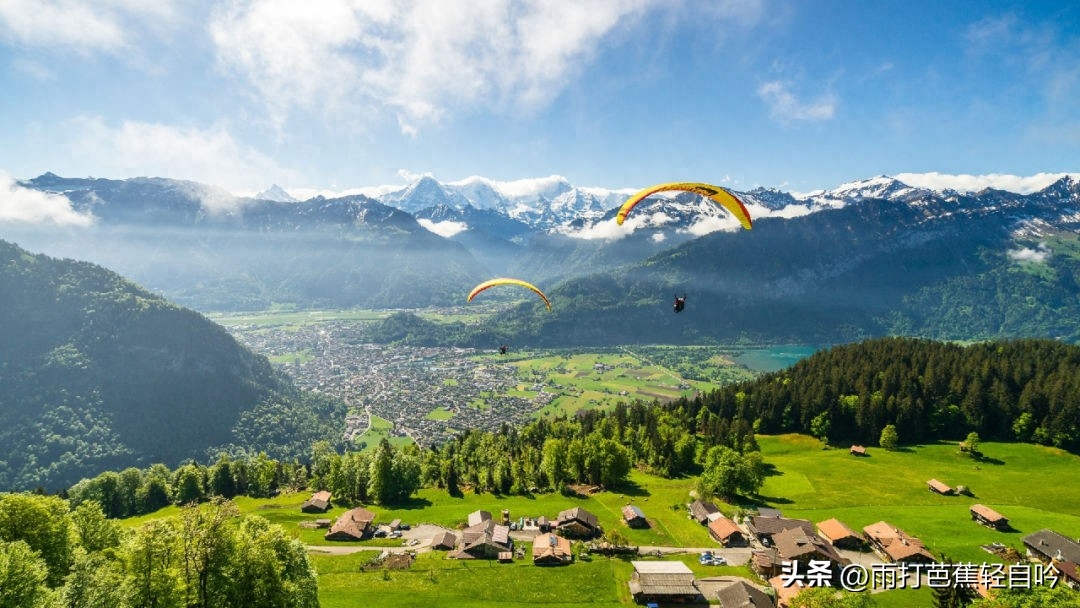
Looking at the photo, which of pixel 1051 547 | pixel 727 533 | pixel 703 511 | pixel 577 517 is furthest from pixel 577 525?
pixel 1051 547

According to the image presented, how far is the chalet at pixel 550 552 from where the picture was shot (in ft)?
198

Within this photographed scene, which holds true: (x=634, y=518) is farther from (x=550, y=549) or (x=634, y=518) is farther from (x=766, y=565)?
(x=766, y=565)

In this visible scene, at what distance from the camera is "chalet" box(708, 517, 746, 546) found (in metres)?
67.8

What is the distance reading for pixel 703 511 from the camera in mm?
76250

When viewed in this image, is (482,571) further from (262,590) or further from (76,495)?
(76,495)

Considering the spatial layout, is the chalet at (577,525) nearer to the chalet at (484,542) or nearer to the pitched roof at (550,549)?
the pitched roof at (550,549)

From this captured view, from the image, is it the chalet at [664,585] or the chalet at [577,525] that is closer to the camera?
the chalet at [664,585]

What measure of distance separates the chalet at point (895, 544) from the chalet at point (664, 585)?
83.1 feet

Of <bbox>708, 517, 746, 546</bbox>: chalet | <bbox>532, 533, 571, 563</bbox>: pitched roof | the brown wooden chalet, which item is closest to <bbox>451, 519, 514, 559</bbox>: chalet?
<bbox>532, 533, 571, 563</bbox>: pitched roof

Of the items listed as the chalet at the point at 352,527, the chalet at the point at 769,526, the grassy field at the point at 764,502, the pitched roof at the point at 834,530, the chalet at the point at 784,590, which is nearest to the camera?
the chalet at the point at 784,590

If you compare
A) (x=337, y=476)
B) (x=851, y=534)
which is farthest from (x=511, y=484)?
(x=851, y=534)

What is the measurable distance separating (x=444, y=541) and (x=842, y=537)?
51.8m

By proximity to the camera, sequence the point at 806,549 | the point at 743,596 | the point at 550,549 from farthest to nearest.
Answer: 1. the point at 550,549
2. the point at 806,549
3. the point at 743,596

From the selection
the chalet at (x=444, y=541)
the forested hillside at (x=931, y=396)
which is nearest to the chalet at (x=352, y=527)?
the chalet at (x=444, y=541)
